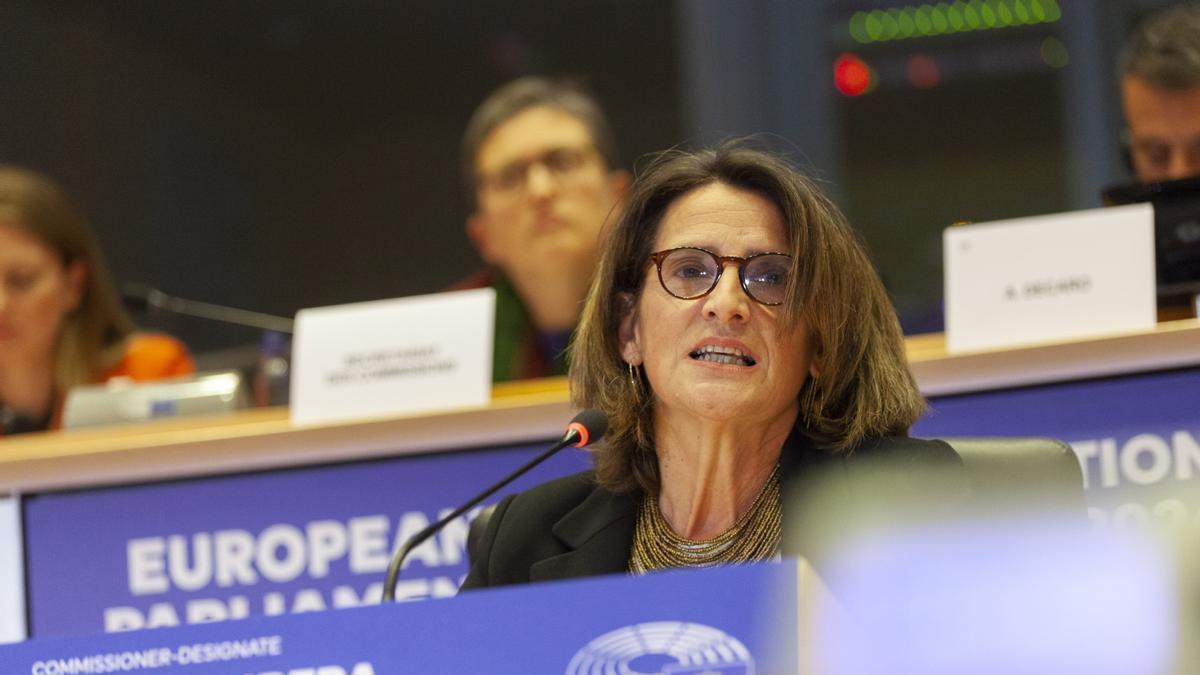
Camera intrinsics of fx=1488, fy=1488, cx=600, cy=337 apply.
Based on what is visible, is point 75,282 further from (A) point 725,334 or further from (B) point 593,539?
(A) point 725,334

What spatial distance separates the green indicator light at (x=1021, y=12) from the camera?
20.0ft

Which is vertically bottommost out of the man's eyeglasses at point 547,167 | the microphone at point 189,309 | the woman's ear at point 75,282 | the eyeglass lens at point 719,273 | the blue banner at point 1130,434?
the blue banner at point 1130,434

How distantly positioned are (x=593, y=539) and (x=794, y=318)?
1.33ft

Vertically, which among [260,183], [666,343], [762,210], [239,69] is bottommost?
[666,343]

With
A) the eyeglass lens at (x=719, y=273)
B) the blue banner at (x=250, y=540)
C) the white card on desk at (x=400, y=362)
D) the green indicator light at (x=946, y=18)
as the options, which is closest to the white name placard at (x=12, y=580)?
the blue banner at (x=250, y=540)

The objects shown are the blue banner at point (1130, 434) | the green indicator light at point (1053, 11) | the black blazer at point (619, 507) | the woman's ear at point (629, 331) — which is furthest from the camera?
the green indicator light at point (1053, 11)

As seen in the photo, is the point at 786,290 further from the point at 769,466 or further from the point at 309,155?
the point at 309,155

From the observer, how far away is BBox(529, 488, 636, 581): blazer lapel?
6.53ft

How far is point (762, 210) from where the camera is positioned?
6.64 ft

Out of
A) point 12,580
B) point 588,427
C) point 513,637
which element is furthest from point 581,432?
point 12,580

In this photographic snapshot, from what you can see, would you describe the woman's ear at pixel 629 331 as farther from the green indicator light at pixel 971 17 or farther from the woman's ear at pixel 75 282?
the green indicator light at pixel 971 17

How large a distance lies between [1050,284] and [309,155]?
6.19 meters

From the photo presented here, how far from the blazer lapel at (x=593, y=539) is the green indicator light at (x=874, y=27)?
4.36 meters

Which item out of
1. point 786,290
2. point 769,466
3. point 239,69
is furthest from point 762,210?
point 239,69
